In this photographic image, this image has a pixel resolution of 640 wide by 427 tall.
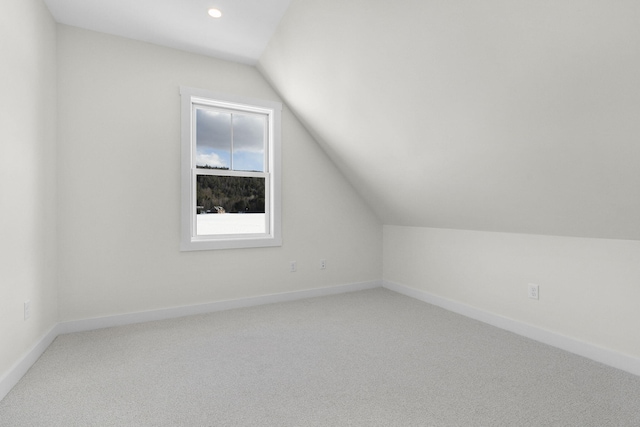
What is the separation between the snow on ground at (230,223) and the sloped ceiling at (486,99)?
1.33 meters

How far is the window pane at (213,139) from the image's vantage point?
354 cm

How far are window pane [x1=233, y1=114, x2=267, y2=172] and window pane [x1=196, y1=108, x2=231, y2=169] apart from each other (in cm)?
9

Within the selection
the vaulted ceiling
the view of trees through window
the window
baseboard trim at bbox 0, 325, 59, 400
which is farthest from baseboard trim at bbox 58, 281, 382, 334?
the vaulted ceiling

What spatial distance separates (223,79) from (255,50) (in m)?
0.46

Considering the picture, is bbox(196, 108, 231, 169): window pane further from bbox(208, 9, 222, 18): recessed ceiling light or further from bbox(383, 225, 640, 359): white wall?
bbox(383, 225, 640, 359): white wall

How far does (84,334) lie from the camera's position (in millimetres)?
2826

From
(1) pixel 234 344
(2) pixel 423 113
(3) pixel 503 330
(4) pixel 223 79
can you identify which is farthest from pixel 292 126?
(3) pixel 503 330

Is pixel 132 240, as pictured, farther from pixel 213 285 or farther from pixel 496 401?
pixel 496 401

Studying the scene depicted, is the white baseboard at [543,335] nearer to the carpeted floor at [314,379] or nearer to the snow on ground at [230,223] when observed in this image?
the carpeted floor at [314,379]

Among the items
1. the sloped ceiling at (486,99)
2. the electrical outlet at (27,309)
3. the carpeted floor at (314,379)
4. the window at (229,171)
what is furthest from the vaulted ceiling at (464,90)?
the electrical outlet at (27,309)

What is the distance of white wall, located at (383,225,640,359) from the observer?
7.47ft

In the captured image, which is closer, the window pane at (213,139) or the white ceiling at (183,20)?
the white ceiling at (183,20)

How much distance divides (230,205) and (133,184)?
965mm

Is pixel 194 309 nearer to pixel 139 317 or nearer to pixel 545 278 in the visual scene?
pixel 139 317
